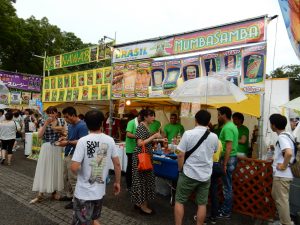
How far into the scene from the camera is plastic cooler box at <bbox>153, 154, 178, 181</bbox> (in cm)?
522

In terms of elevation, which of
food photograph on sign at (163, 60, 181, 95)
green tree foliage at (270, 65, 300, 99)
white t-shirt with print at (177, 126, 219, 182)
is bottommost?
white t-shirt with print at (177, 126, 219, 182)

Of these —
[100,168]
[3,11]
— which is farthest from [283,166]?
[3,11]

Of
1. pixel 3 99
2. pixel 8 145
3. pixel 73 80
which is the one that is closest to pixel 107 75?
pixel 73 80

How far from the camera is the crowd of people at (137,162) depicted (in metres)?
3.14

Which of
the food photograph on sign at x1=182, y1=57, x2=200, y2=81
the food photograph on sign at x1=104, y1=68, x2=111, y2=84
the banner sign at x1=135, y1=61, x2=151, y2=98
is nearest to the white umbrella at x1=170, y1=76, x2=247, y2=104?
the food photograph on sign at x1=182, y1=57, x2=200, y2=81

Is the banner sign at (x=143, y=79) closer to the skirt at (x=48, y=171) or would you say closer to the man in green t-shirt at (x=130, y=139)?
the man in green t-shirt at (x=130, y=139)

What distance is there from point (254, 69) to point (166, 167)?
2943 mm

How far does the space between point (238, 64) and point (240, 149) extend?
6.40ft

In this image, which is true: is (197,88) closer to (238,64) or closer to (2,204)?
(238,64)

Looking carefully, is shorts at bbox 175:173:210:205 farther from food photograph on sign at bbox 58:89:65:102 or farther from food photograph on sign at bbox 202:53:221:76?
A: food photograph on sign at bbox 58:89:65:102

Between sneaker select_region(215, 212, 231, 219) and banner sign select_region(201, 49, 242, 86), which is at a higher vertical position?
banner sign select_region(201, 49, 242, 86)

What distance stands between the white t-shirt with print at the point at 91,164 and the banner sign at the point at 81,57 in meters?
6.88

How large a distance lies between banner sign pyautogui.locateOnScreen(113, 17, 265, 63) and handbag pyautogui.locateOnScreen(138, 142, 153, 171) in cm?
352

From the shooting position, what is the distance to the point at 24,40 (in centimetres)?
3145
